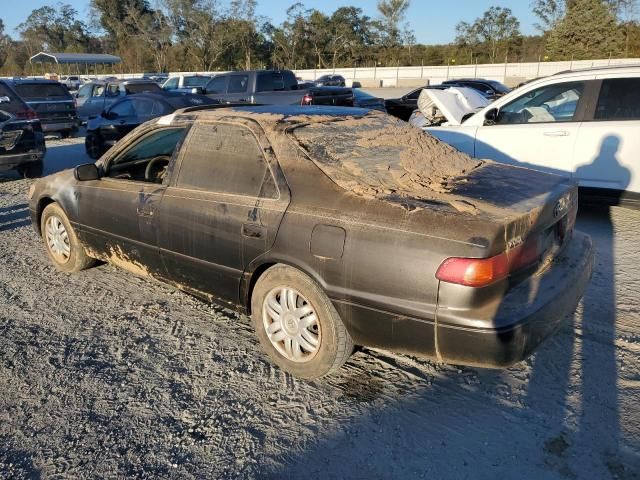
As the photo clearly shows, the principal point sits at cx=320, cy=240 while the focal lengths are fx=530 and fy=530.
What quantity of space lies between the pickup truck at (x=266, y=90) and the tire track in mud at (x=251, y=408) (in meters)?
10.4

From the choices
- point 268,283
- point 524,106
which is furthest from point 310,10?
point 268,283

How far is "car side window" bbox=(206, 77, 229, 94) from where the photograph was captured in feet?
46.9

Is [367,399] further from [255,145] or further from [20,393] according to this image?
[20,393]

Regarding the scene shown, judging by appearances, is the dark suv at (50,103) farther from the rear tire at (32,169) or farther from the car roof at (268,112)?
the car roof at (268,112)

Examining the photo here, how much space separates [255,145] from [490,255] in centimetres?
168

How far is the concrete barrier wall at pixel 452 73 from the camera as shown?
41781 mm

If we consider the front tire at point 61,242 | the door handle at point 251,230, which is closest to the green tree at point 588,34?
the front tire at point 61,242

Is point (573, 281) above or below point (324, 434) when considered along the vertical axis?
above

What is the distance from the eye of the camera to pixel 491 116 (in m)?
6.94

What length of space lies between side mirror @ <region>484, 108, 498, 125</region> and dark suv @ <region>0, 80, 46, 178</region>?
7789mm

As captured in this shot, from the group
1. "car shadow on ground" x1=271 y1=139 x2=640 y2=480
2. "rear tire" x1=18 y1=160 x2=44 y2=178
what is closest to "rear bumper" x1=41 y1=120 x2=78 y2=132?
"rear tire" x1=18 y1=160 x2=44 y2=178

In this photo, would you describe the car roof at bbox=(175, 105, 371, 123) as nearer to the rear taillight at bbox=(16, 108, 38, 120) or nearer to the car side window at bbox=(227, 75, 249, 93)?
the rear taillight at bbox=(16, 108, 38, 120)

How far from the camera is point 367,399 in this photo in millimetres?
3033

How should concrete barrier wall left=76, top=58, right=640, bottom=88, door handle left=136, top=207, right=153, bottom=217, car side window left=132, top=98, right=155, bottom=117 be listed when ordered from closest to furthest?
door handle left=136, top=207, right=153, bottom=217 → car side window left=132, top=98, right=155, bottom=117 → concrete barrier wall left=76, top=58, right=640, bottom=88
